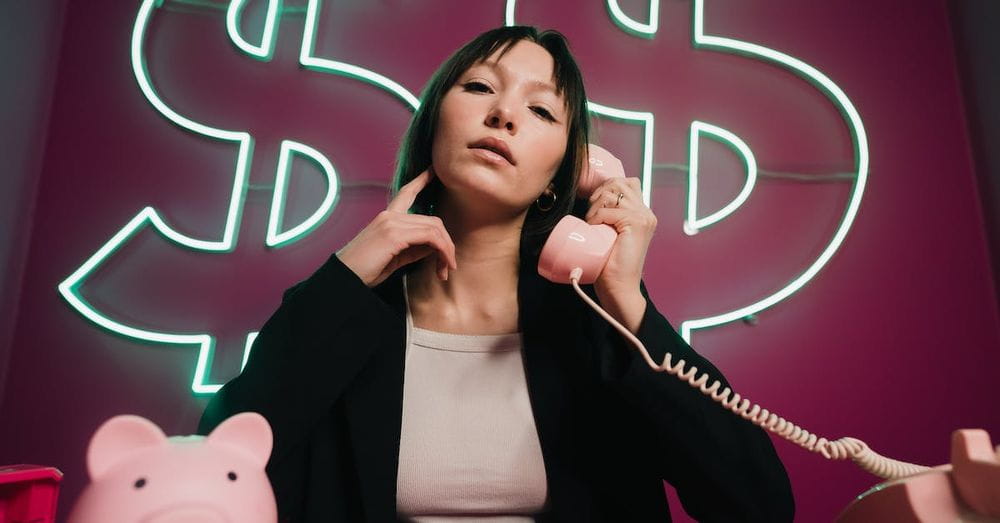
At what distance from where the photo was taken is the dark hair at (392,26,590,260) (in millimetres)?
1227

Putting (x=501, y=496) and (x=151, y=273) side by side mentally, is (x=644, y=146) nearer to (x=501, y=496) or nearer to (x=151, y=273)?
(x=501, y=496)

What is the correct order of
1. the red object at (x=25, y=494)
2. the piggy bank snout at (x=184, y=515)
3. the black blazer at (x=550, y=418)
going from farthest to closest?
1. the black blazer at (x=550, y=418)
2. the red object at (x=25, y=494)
3. the piggy bank snout at (x=184, y=515)

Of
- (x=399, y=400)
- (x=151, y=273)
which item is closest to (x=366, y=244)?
(x=399, y=400)

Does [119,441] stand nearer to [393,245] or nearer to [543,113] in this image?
[393,245]

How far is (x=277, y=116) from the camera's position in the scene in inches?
73.0

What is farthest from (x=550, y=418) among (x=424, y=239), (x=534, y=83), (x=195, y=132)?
(x=195, y=132)

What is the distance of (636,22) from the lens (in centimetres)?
196

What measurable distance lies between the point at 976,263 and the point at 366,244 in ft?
5.32

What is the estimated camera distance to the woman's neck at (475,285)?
4.04 ft

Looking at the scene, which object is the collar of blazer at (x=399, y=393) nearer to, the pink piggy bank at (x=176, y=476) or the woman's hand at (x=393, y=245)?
the woman's hand at (x=393, y=245)

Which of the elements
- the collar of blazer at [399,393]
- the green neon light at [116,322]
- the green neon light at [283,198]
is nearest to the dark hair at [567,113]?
the collar of blazer at [399,393]

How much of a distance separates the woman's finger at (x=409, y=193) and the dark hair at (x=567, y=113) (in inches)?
3.1

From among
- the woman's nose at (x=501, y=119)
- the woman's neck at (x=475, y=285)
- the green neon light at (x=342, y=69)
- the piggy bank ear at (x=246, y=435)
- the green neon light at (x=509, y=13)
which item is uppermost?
the green neon light at (x=509, y=13)

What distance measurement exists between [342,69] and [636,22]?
894 millimetres
